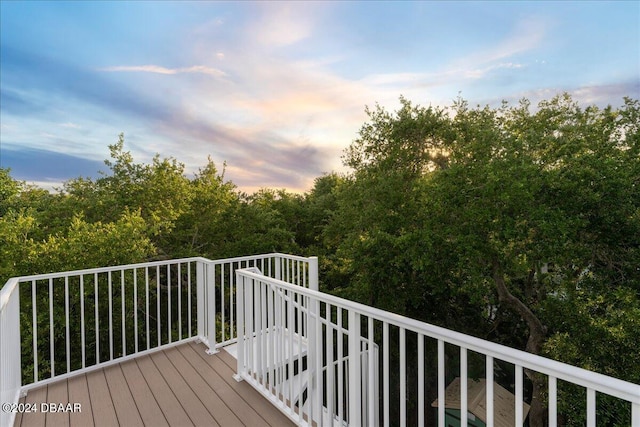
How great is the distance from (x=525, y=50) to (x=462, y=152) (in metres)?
2.44

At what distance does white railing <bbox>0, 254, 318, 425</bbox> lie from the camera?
251cm

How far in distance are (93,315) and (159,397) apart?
488 cm

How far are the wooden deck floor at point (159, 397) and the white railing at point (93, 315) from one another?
0.18 meters

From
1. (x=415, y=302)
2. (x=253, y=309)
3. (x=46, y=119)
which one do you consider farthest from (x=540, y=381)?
(x=46, y=119)

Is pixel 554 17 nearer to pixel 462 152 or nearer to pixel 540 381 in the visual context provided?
pixel 462 152

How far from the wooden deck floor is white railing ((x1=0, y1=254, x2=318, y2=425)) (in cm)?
18

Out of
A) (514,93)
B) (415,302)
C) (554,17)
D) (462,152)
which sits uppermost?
(554,17)

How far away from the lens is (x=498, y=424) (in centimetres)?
539

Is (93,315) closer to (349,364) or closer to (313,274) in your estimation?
(313,274)

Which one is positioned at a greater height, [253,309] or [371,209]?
[371,209]

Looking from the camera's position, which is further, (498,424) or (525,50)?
(525,50)

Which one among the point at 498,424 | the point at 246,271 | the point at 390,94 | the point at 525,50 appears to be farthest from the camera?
the point at 390,94

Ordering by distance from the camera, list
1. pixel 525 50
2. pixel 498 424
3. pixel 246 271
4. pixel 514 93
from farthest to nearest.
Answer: pixel 514 93
pixel 525 50
pixel 498 424
pixel 246 271

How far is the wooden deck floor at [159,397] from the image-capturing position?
7.39 feet
